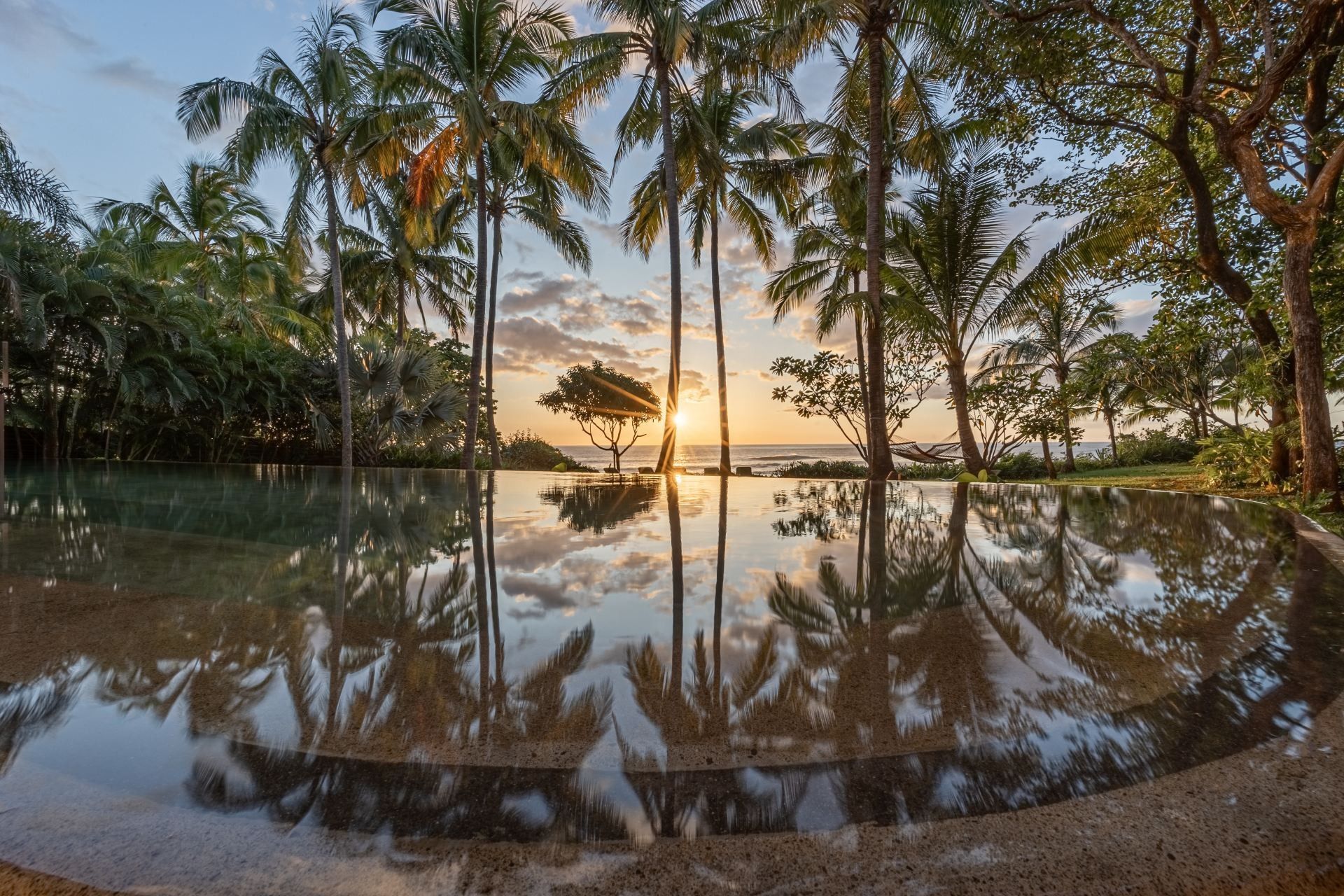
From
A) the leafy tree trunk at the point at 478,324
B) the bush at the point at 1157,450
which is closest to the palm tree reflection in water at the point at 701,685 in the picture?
the leafy tree trunk at the point at 478,324

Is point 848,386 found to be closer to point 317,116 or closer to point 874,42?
point 874,42

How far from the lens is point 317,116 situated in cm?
1203

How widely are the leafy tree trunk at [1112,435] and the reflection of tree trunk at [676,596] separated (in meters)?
23.7

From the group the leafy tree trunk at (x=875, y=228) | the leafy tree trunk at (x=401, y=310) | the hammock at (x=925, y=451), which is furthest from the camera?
the leafy tree trunk at (x=401, y=310)

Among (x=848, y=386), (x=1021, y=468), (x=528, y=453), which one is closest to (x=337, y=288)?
(x=528, y=453)

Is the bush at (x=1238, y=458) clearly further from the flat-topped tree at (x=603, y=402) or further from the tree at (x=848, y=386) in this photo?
the flat-topped tree at (x=603, y=402)

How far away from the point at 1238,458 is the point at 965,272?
5702mm

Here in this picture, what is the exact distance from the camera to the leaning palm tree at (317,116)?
11.4 m

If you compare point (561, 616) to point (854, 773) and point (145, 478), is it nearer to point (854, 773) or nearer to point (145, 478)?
point (854, 773)

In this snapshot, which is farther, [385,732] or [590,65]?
[590,65]

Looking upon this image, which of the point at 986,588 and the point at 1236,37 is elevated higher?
the point at 1236,37

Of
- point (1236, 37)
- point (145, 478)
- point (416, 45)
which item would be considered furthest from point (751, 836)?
point (416, 45)

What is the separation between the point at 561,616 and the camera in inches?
100

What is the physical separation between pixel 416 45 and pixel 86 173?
39.5ft
